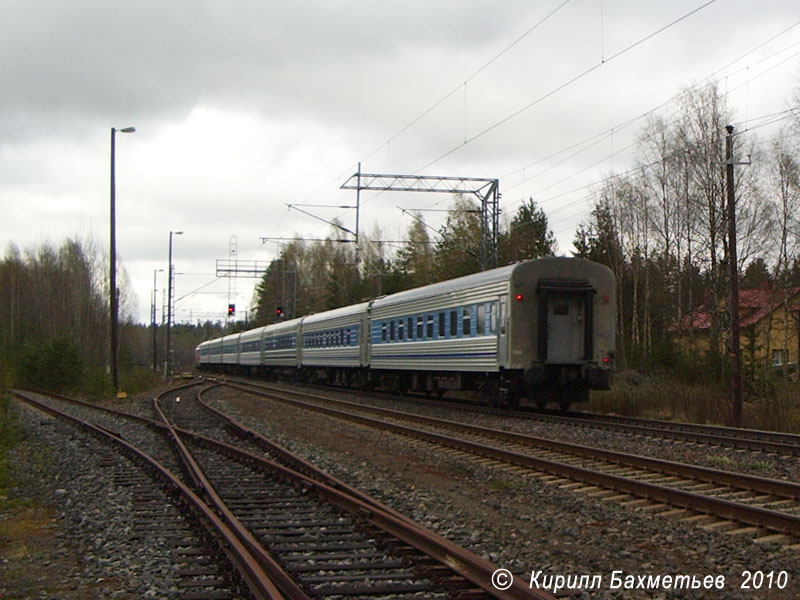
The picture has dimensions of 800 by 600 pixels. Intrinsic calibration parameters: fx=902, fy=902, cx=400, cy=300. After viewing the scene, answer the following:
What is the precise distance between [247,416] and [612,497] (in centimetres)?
1313

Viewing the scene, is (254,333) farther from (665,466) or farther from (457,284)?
(665,466)

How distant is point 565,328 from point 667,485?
9.13 metres

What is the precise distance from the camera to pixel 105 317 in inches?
2879

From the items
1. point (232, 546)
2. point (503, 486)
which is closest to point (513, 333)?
point (503, 486)

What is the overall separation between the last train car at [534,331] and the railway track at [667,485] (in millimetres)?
3965

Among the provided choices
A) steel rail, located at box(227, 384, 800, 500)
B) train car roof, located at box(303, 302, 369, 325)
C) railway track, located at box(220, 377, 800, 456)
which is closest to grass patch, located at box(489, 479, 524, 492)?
steel rail, located at box(227, 384, 800, 500)

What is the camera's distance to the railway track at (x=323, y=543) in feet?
18.5

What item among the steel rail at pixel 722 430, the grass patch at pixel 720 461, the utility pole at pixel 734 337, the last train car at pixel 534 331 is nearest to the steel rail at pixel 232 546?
the grass patch at pixel 720 461

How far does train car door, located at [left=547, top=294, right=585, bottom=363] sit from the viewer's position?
18.6m

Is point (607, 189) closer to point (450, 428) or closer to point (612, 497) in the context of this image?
point (450, 428)

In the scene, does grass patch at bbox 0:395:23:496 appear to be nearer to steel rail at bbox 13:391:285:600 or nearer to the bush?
steel rail at bbox 13:391:285:600

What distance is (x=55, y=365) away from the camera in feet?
116

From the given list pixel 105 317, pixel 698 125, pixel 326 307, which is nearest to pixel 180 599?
pixel 698 125

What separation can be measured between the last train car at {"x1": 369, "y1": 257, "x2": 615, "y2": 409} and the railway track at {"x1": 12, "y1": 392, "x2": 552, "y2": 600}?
26.7ft
